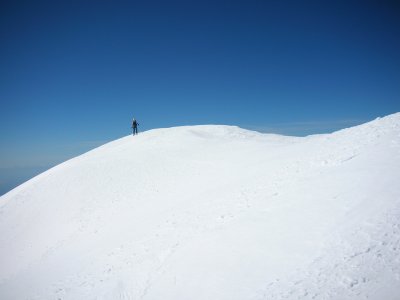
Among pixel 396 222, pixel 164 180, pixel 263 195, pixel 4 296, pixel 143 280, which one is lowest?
pixel 4 296

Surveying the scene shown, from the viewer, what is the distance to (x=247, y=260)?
787 cm

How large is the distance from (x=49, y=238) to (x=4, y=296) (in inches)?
191

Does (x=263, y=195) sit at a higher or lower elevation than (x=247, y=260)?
higher

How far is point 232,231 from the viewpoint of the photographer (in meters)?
9.55

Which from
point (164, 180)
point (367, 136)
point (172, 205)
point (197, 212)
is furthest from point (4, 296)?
point (367, 136)

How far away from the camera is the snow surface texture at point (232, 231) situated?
6.66 metres

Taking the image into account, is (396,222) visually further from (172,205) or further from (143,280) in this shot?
(172,205)

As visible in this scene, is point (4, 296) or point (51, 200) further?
point (51, 200)

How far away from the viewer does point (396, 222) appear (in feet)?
22.7

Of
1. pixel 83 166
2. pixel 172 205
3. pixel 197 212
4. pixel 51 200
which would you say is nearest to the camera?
pixel 197 212

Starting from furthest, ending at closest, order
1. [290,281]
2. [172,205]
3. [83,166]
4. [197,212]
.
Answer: [83,166], [172,205], [197,212], [290,281]

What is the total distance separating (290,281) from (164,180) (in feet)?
→ 47.2

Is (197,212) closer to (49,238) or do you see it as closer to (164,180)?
(164,180)

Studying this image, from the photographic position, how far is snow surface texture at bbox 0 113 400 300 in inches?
262
